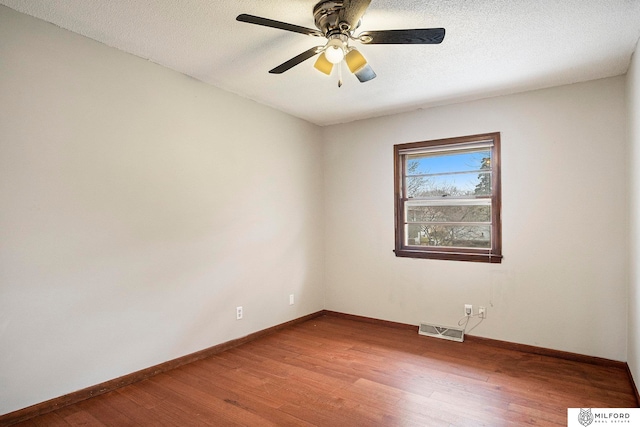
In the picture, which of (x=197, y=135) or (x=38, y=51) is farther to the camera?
(x=197, y=135)

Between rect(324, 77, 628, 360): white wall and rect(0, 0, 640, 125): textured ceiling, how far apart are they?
0.31 m

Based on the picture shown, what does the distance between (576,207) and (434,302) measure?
170 cm

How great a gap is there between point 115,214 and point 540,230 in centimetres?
381

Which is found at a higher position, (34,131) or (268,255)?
(34,131)

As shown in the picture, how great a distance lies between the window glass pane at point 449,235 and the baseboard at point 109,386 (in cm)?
218

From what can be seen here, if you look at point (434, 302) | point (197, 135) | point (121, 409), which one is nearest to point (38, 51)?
point (197, 135)

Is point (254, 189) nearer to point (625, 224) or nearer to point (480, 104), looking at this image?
point (480, 104)

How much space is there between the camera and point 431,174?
13.5 feet

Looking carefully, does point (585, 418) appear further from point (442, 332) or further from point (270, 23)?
point (270, 23)

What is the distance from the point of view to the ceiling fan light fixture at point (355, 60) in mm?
2205

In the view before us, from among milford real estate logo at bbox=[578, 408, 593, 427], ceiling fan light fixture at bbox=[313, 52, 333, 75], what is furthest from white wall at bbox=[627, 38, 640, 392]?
ceiling fan light fixture at bbox=[313, 52, 333, 75]

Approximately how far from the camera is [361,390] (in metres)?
2.62

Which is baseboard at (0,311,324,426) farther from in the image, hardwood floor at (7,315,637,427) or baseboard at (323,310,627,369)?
baseboard at (323,310,627,369)

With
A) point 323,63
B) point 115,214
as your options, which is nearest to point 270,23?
point 323,63
